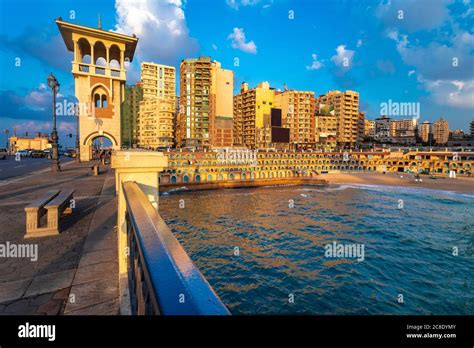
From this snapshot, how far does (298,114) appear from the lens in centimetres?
9712

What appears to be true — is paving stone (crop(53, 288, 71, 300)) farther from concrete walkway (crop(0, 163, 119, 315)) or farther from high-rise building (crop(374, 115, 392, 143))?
high-rise building (crop(374, 115, 392, 143))

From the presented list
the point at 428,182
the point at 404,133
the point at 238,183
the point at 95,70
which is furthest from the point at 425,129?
the point at 95,70

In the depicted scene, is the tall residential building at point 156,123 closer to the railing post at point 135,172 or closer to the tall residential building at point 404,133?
the railing post at point 135,172

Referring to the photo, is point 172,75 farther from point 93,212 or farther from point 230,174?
point 93,212

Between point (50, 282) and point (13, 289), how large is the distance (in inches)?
21.4

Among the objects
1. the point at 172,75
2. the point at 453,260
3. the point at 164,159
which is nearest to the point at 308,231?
the point at 453,260

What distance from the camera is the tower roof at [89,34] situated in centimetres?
3011

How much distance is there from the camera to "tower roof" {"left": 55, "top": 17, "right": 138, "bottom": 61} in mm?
30109

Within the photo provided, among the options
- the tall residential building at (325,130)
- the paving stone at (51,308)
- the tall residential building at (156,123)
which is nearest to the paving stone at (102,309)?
the paving stone at (51,308)

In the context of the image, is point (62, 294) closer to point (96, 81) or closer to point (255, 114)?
point (96, 81)
